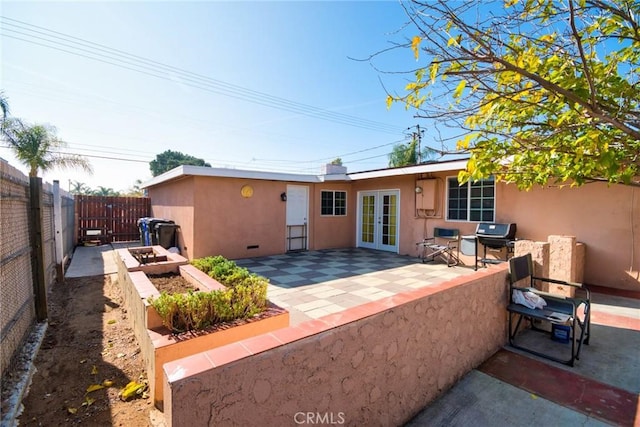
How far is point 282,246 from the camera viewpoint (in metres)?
9.45

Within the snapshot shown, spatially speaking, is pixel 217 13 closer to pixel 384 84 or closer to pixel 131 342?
pixel 384 84

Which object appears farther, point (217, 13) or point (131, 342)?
point (217, 13)

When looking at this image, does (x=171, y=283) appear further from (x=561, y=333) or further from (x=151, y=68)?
(x=151, y=68)

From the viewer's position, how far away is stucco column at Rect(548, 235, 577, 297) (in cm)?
479

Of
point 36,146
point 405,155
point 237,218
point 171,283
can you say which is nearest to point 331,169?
point 237,218

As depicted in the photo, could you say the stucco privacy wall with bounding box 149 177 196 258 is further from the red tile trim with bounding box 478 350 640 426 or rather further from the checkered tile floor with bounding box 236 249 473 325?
the red tile trim with bounding box 478 350 640 426

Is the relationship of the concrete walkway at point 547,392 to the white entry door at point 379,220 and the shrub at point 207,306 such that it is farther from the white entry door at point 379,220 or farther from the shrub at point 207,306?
the white entry door at point 379,220

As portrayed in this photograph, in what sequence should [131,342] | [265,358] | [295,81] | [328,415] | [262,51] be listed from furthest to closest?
1. [295,81]
2. [262,51]
3. [131,342]
4. [328,415]
5. [265,358]

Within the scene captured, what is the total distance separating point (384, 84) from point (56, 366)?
4319mm

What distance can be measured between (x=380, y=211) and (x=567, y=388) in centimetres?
769

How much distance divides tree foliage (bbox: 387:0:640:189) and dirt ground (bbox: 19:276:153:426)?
3.48 meters

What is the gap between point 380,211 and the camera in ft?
33.6

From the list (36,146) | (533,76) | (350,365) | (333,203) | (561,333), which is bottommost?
(561,333)

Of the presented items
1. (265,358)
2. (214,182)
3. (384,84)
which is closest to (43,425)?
(265,358)
